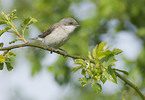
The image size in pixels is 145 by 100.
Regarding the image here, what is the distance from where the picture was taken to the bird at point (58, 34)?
13.6ft

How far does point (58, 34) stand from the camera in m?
4.39

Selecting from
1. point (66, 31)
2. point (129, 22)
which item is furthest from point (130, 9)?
point (66, 31)

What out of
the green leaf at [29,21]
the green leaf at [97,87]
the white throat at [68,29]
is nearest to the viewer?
the green leaf at [97,87]

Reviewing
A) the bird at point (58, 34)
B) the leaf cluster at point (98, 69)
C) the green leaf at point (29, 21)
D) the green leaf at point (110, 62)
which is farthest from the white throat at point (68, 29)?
the green leaf at point (110, 62)

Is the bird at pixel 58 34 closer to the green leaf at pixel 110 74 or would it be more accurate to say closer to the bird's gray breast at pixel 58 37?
the bird's gray breast at pixel 58 37

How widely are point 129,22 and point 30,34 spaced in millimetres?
2289

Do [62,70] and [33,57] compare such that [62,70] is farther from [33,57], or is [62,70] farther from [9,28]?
[9,28]

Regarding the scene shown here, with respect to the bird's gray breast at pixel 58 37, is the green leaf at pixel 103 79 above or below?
below

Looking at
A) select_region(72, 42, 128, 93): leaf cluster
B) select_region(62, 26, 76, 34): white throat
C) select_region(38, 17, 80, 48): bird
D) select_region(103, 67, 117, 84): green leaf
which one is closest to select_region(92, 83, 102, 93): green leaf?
select_region(72, 42, 128, 93): leaf cluster

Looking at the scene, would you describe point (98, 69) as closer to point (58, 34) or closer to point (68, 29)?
point (58, 34)

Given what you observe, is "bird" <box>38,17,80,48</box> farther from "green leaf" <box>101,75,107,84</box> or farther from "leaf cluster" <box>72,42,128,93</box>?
"green leaf" <box>101,75,107,84</box>

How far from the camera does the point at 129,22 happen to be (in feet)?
17.9

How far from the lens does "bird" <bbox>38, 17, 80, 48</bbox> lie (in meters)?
4.15

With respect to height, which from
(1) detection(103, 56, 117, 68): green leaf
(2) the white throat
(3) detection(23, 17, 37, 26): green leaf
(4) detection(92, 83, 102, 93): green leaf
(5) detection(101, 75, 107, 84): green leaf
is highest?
(2) the white throat
